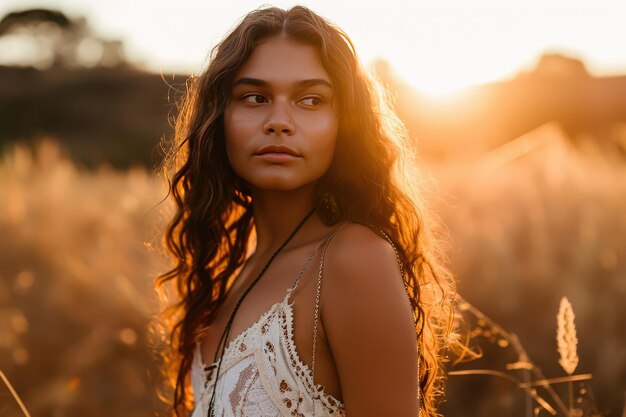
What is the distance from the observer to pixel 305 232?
208 centimetres

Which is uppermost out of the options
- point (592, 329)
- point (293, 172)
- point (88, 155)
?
point (293, 172)

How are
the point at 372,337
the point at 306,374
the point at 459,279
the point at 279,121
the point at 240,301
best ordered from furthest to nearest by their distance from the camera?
the point at 459,279 < the point at 240,301 < the point at 279,121 < the point at 306,374 < the point at 372,337

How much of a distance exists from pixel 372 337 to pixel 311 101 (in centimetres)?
69

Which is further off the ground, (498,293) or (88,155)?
(498,293)

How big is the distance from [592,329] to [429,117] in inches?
561

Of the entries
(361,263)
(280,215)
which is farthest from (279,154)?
(361,263)

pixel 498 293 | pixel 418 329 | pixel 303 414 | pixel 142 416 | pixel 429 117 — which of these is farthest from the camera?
pixel 429 117

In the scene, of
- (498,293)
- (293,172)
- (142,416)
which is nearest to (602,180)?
(498,293)

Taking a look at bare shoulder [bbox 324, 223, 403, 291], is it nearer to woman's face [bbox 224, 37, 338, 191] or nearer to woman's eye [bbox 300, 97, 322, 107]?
woman's face [bbox 224, 37, 338, 191]

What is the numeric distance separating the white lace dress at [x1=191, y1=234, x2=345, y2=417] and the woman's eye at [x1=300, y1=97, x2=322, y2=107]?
49 cm

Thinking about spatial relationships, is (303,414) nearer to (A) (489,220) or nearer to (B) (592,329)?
(B) (592,329)

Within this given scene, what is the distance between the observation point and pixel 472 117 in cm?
1847

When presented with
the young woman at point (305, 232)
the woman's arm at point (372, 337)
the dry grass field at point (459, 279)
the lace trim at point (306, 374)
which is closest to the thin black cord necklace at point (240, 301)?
the young woman at point (305, 232)

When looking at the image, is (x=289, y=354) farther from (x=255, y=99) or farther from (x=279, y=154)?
(x=255, y=99)
